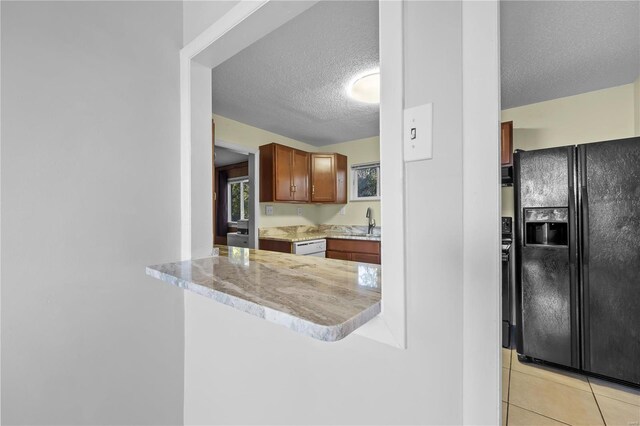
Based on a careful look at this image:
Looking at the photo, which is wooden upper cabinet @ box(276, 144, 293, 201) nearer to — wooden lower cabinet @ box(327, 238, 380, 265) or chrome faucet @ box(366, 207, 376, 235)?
wooden lower cabinet @ box(327, 238, 380, 265)

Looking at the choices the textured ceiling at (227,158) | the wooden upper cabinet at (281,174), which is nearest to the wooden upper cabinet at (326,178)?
the wooden upper cabinet at (281,174)

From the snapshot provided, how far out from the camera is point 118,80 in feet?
3.55

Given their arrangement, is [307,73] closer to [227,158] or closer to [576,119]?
[576,119]

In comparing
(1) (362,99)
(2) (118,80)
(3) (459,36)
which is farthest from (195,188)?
(1) (362,99)

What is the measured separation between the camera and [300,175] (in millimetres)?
3641

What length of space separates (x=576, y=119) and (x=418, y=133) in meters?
2.94

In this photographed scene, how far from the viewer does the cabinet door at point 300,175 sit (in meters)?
3.56

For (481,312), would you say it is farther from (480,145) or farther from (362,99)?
(362,99)

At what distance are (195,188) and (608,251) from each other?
254cm

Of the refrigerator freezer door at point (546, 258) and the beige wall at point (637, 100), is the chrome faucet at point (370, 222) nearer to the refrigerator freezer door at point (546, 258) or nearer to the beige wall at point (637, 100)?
the refrigerator freezer door at point (546, 258)

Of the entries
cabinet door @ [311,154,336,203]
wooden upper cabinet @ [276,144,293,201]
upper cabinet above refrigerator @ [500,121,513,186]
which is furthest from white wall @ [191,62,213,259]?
cabinet door @ [311,154,336,203]

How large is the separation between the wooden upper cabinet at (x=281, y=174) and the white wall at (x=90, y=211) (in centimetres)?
207

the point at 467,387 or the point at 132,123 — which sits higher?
the point at 132,123

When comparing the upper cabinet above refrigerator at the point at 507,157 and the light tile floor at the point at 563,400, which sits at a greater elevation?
the upper cabinet above refrigerator at the point at 507,157
